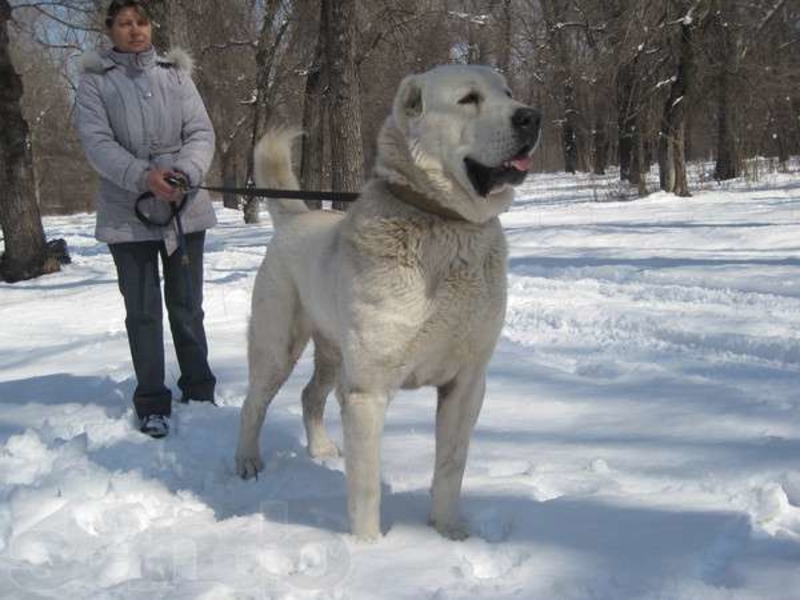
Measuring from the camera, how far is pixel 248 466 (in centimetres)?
315

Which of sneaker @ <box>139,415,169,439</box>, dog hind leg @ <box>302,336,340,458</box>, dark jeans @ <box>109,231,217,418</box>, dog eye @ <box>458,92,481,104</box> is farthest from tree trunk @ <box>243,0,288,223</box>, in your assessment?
dog eye @ <box>458,92,481,104</box>

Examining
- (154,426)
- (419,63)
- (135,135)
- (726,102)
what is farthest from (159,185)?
(726,102)

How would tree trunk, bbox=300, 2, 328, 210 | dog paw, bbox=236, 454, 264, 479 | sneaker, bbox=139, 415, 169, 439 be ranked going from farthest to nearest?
tree trunk, bbox=300, 2, 328, 210 → sneaker, bbox=139, 415, 169, 439 → dog paw, bbox=236, 454, 264, 479

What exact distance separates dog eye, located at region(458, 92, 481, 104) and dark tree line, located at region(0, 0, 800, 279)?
5951mm

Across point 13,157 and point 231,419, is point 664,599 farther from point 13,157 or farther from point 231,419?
point 13,157

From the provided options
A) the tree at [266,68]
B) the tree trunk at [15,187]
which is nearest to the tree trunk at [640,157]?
the tree at [266,68]

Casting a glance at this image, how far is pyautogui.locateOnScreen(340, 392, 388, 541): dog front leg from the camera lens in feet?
7.68

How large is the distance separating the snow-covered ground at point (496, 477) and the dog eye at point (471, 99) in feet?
4.54

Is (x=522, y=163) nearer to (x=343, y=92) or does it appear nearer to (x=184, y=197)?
(x=184, y=197)

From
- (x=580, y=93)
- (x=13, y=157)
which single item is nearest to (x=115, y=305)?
(x=13, y=157)

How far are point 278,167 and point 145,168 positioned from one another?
618 mm

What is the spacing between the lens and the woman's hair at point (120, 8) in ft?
11.0

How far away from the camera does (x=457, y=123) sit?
7.41 ft

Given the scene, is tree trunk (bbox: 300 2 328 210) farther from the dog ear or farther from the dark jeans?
the dog ear
